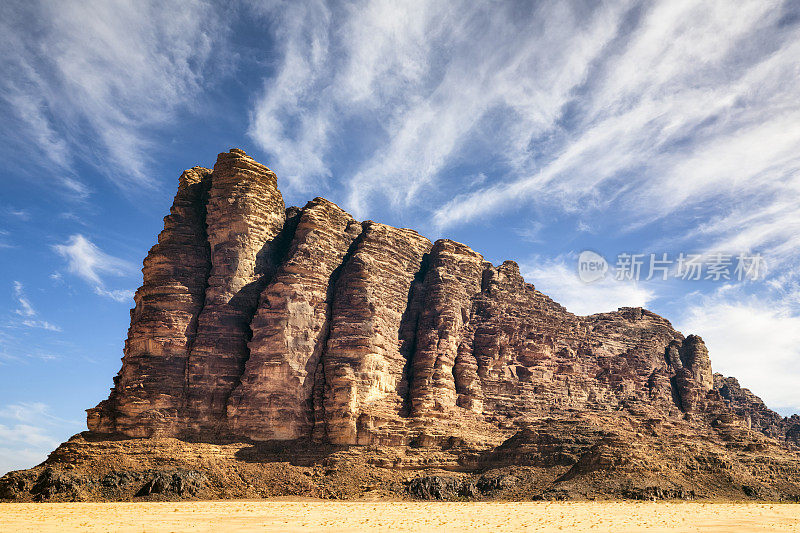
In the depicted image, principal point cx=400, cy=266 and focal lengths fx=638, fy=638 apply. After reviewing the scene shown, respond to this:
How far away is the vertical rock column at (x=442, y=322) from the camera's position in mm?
69500

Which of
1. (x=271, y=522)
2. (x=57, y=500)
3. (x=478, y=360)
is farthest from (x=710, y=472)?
(x=57, y=500)

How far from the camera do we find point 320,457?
59.4 m

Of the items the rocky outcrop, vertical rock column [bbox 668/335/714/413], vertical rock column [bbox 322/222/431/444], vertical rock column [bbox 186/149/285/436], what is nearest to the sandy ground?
vertical rock column [bbox 322/222/431/444]

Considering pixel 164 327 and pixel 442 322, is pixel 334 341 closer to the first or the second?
pixel 442 322

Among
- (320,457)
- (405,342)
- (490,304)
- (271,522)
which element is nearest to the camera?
(271,522)

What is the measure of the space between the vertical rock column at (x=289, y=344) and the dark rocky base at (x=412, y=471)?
243cm

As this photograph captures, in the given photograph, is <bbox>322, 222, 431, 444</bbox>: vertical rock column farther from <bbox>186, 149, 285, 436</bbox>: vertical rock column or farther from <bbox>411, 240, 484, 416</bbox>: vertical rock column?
<bbox>186, 149, 285, 436</bbox>: vertical rock column

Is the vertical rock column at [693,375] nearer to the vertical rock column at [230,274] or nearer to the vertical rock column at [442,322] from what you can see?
the vertical rock column at [442,322]

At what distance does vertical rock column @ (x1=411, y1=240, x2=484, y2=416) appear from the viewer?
228 ft

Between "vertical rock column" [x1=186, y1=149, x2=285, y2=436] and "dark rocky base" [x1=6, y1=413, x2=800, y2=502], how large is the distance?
5.29 metres

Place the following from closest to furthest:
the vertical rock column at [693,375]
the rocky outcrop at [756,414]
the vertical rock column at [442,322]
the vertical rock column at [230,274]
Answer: the vertical rock column at [230,274], the vertical rock column at [442,322], the vertical rock column at [693,375], the rocky outcrop at [756,414]

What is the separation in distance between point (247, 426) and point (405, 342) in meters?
22.6

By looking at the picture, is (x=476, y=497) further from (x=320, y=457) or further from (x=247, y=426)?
(x=247, y=426)

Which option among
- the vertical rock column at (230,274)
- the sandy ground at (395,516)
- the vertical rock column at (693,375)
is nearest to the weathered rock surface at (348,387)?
the vertical rock column at (230,274)
